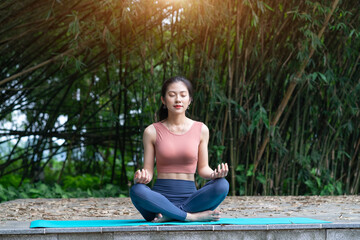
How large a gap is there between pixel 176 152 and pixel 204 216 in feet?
1.20

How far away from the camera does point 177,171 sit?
2623mm

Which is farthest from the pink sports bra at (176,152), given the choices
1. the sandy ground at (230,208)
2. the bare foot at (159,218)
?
the sandy ground at (230,208)

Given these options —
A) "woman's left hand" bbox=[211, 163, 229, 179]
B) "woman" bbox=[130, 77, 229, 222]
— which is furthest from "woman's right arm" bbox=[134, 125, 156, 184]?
"woman's left hand" bbox=[211, 163, 229, 179]

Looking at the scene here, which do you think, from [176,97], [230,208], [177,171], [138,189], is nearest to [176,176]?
[177,171]

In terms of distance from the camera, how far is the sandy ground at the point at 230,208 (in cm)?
316

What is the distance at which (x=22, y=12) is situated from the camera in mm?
4781

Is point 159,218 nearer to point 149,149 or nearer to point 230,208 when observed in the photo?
point 149,149

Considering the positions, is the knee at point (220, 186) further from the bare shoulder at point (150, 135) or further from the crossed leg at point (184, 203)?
the bare shoulder at point (150, 135)

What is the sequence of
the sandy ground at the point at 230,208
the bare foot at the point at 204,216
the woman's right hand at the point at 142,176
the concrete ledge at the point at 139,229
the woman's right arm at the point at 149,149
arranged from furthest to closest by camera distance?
the sandy ground at the point at 230,208 < the woman's right arm at the point at 149,149 < the bare foot at the point at 204,216 < the woman's right hand at the point at 142,176 < the concrete ledge at the point at 139,229

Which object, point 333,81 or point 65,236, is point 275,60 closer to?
point 333,81

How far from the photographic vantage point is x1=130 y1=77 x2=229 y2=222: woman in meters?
2.51

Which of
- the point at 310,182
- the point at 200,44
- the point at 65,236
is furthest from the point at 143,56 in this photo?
the point at 65,236

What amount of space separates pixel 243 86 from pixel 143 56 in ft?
3.28

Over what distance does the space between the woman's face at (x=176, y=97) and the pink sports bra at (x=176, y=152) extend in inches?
5.6
